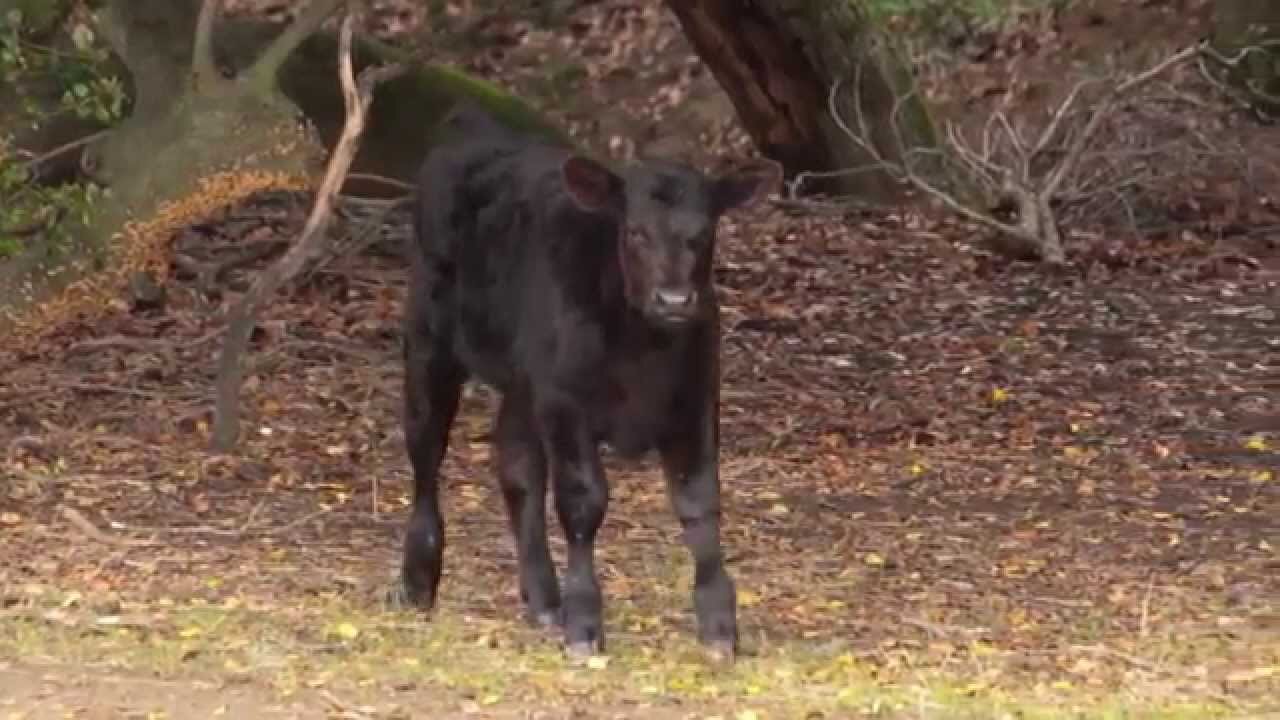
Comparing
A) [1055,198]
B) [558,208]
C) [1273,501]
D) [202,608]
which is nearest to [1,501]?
[202,608]

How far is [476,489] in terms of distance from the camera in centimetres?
1045

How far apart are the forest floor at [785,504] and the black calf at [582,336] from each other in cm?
27

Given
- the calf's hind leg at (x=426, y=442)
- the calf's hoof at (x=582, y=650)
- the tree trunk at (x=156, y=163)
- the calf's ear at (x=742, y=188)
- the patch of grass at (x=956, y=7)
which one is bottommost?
the calf's hoof at (x=582, y=650)

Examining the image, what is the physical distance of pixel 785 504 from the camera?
1012 centimetres

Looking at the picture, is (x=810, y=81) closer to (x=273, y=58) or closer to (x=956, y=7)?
(x=273, y=58)

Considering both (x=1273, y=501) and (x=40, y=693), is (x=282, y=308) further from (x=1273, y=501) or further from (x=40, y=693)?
(x=40, y=693)

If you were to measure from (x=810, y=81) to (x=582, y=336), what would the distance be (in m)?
8.68

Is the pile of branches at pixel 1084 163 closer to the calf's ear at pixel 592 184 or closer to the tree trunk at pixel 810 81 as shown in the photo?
the tree trunk at pixel 810 81

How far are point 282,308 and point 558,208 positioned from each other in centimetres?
652

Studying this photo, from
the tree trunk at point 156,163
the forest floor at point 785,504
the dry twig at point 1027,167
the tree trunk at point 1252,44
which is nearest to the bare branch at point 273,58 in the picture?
the tree trunk at point 156,163

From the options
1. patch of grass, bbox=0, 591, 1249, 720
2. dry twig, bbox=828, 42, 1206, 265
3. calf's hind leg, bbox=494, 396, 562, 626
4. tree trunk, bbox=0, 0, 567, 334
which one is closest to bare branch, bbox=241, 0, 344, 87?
tree trunk, bbox=0, 0, 567, 334

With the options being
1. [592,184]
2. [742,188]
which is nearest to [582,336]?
[592,184]

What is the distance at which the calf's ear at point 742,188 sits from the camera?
7.24 metres

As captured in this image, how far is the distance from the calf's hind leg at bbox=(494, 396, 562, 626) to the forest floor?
0.49 ft
